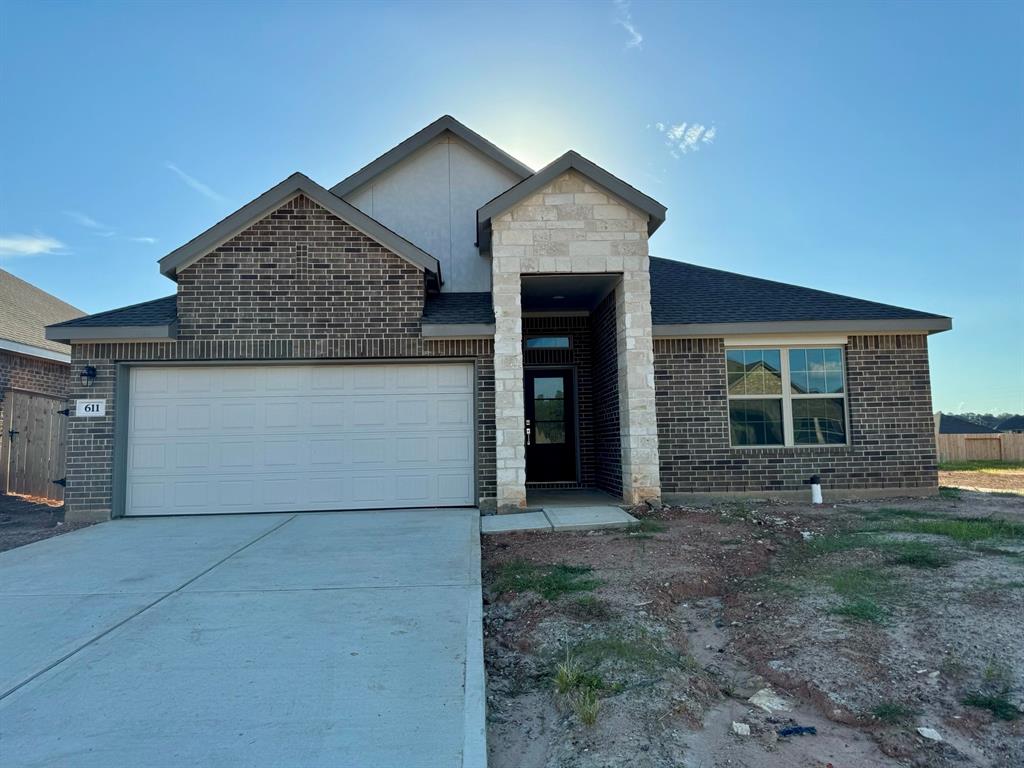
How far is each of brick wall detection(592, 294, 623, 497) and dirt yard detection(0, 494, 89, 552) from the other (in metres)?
8.12

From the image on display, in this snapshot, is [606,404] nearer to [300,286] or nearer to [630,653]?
[300,286]

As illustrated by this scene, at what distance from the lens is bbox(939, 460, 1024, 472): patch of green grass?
69.4 feet

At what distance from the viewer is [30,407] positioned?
42.1 feet

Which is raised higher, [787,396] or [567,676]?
[787,396]

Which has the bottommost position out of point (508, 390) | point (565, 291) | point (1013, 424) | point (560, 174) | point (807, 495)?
point (807, 495)

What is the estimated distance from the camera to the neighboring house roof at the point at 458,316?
9.45m

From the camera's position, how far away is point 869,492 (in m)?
10.4

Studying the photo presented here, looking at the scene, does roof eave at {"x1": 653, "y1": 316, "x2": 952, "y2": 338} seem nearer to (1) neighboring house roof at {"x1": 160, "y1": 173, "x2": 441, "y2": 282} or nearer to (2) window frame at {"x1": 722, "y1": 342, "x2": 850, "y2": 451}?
(2) window frame at {"x1": 722, "y1": 342, "x2": 850, "y2": 451}

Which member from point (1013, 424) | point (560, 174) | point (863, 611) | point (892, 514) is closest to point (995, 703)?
point (863, 611)

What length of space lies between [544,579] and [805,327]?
22.8 feet

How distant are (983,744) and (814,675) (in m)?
0.84

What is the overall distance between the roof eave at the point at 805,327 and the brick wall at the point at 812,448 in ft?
0.78

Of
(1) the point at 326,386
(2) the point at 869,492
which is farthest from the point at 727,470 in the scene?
(1) the point at 326,386

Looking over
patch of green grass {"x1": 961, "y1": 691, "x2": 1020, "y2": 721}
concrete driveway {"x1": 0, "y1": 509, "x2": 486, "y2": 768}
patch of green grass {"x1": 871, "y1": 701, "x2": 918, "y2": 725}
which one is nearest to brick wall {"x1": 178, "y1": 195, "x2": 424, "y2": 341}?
concrete driveway {"x1": 0, "y1": 509, "x2": 486, "y2": 768}
